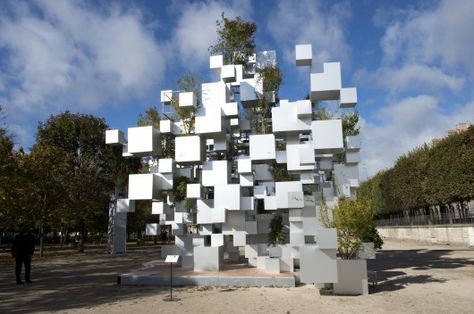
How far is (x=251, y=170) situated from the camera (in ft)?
50.0

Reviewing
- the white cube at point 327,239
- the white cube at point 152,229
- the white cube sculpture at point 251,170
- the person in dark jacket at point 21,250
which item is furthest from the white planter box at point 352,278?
the white cube at point 152,229

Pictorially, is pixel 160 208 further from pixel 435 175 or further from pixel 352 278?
pixel 435 175

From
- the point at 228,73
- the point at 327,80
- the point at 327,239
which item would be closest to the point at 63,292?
the point at 327,239

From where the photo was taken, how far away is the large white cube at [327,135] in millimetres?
13700

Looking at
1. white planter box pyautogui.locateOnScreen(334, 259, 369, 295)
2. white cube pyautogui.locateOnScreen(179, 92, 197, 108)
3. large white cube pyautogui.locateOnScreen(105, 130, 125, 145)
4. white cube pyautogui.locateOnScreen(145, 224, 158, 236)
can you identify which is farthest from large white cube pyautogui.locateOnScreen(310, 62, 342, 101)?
white cube pyautogui.locateOnScreen(145, 224, 158, 236)

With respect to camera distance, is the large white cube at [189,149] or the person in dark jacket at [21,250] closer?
the person in dark jacket at [21,250]

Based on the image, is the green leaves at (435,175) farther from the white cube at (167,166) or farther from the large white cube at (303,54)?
the white cube at (167,166)

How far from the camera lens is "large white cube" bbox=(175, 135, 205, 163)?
1539 centimetres

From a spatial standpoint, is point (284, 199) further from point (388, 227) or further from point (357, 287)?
point (388, 227)

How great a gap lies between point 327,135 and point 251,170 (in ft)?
9.85

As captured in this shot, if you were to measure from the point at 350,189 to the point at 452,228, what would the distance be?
26.8m

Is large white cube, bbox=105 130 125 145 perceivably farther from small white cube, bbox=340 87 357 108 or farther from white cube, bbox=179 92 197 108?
small white cube, bbox=340 87 357 108

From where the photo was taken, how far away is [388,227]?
58750 mm

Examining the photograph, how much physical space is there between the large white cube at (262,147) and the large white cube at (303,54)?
2.68m
